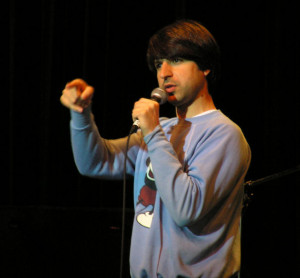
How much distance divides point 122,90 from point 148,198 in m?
1.28

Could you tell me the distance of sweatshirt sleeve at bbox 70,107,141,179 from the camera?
1.18m

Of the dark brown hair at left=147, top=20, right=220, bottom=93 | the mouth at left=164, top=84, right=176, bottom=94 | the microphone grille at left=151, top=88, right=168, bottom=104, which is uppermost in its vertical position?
the dark brown hair at left=147, top=20, right=220, bottom=93

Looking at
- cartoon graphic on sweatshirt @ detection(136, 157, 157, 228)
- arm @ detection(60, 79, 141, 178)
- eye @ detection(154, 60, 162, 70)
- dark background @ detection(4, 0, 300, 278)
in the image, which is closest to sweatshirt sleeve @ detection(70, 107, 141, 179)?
arm @ detection(60, 79, 141, 178)

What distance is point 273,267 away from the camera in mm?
2371

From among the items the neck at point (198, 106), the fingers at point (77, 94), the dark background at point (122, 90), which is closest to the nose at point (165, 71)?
the neck at point (198, 106)

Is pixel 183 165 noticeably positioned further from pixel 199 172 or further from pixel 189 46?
pixel 189 46

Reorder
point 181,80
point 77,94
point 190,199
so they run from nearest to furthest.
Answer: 1. point 190,199
2. point 77,94
3. point 181,80

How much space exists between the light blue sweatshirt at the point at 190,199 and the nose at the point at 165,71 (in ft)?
0.51

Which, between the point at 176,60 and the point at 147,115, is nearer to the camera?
the point at 147,115

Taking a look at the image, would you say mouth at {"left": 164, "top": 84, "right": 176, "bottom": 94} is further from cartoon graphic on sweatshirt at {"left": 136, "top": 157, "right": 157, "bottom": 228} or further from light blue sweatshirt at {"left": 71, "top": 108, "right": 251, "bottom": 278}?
cartoon graphic on sweatshirt at {"left": 136, "top": 157, "right": 157, "bottom": 228}

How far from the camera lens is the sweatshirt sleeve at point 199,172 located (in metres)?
0.99

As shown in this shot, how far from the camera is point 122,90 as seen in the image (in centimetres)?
238

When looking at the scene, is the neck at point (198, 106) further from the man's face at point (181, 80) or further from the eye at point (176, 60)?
the eye at point (176, 60)

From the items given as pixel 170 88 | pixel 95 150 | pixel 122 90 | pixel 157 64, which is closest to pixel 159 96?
pixel 170 88
